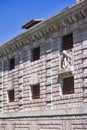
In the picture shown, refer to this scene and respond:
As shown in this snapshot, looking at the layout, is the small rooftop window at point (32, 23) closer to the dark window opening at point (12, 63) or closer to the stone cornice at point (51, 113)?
the dark window opening at point (12, 63)

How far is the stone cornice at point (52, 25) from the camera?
56.8 ft

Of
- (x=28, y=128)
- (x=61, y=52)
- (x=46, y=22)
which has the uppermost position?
(x=46, y=22)

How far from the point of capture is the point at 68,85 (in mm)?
18359

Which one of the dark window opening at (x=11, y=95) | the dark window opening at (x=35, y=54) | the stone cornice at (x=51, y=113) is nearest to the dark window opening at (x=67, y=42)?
the dark window opening at (x=35, y=54)

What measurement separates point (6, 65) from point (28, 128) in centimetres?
589

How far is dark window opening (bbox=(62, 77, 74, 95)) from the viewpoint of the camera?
18031 mm

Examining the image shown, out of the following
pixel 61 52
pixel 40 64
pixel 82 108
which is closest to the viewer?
pixel 82 108

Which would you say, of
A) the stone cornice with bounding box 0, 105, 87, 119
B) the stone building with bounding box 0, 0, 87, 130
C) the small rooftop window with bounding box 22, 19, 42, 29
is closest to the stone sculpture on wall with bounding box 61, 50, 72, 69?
the stone building with bounding box 0, 0, 87, 130

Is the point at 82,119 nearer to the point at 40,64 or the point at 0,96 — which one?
the point at 40,64

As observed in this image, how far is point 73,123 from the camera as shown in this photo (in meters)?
17.3

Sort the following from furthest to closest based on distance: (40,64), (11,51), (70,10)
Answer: (11,51) < (40,64) < (70,10)

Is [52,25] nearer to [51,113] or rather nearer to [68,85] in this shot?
[68,85]

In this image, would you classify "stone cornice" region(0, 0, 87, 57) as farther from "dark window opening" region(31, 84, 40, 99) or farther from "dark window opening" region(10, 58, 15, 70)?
"dark window opening" region(31, 84, 40, 99)

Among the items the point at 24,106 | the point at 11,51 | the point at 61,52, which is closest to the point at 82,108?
the point at 61,52
